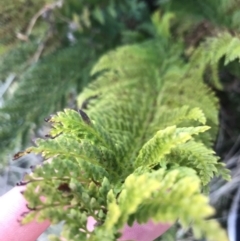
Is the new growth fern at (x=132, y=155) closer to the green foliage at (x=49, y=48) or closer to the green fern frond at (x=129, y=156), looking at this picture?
the green fern frond at (x=129, y=156)

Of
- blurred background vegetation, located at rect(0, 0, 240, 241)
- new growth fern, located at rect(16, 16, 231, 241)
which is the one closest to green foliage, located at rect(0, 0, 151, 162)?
blurred background vegetation, located at rect(0, 0, 240, 241)

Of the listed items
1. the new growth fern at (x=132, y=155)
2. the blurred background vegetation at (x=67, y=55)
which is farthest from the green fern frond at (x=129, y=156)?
the blurred background vegetation at (x=67, y=55)

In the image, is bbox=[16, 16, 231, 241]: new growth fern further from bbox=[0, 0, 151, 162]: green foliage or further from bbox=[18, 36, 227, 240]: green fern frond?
bbox=[0, 0, 151, 162]: green foliage

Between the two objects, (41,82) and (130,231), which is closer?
(130,231)

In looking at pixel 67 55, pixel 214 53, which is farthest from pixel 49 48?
pixel 214 53

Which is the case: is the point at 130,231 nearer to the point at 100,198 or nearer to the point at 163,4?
the point at 100,198

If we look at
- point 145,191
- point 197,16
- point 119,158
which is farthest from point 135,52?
point 145,191
